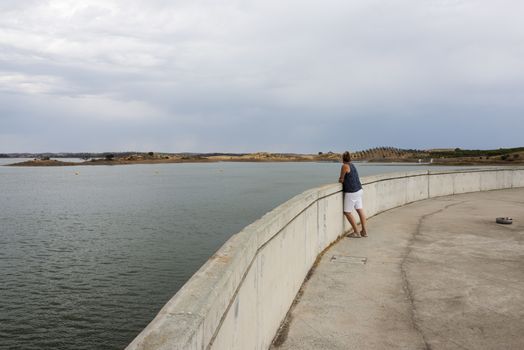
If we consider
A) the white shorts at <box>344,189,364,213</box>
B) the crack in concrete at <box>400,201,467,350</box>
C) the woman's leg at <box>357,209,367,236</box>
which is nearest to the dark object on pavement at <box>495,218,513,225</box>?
the crack in concrete at <box>400,201,467,350</box>

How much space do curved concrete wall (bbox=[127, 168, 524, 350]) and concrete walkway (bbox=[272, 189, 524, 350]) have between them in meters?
0.38

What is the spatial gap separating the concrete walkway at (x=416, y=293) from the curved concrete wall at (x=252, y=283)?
377 millimetres

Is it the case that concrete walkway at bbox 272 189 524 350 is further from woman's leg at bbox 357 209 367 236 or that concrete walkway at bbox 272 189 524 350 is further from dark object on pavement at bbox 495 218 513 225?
dark object on pavement at bbox 495 218 513 225

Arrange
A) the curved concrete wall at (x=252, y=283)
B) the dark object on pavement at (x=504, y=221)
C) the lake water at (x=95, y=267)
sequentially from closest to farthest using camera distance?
the curved concrete wall at (x=252, y=283)
the dark object on pavement at (x=504, y=221)
the lake water at (x=95, y=267)

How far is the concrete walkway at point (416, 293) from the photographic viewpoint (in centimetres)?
464

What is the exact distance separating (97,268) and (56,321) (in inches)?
202

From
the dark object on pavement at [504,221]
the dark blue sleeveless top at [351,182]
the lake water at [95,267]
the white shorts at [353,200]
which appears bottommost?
the lake water at [95,267]

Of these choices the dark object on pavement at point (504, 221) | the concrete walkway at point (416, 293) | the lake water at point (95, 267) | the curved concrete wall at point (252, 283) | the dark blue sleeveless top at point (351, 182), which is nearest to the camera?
the curved concrete wall at point (252, 283)

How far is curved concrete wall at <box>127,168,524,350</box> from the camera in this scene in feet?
7.56

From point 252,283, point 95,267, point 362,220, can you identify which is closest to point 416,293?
point 252,283

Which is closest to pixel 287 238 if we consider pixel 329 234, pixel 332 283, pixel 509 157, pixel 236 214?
pixel 332 283

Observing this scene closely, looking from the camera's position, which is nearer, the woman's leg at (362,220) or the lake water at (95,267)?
the woman's leg at (362,220)

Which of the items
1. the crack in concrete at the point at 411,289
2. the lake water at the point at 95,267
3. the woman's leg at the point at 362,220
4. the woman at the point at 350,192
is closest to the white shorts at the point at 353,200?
the woman at the point at 350,192

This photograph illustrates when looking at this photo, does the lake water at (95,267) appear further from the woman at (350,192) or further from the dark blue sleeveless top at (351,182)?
the dark blue sleeveless top at (351,182)
